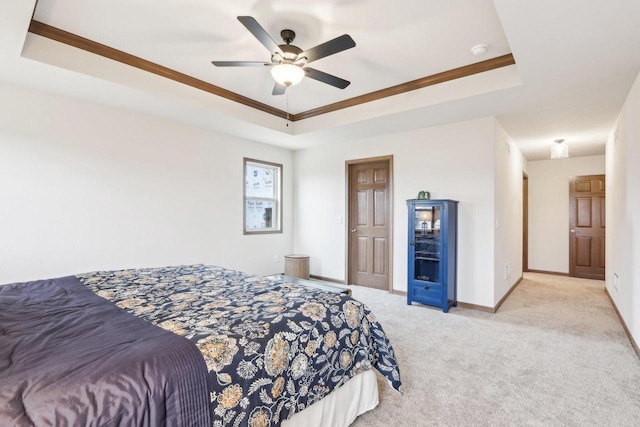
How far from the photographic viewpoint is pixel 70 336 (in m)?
1.25

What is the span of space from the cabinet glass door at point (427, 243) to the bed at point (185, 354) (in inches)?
90.1

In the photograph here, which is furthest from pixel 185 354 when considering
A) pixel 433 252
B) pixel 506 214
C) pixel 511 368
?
pixel 506 214

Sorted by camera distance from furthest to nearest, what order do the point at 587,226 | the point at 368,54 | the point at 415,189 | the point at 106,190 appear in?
the point at 587,226, the point at 415,189, the point at 106,190, the point at 368,54

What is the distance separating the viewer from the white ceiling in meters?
2.22

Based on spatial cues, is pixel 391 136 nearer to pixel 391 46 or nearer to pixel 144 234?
pixel 391 46

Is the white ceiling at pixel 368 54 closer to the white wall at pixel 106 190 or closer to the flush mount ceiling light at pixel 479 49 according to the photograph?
the flush mount ceiling light at pixel 479 49

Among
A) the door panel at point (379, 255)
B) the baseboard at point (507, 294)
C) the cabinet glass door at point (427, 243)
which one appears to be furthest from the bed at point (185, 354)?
the door panel at point (379, 255)

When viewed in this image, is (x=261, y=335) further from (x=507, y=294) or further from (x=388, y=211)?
(x=507, y=294)

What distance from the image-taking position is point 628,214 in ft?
10.4

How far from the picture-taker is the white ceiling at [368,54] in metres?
2.22

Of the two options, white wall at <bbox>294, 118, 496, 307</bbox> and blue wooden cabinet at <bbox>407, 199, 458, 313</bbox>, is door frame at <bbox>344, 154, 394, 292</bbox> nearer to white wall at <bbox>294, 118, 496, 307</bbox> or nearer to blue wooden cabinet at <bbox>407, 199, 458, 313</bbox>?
white wall at <bbox>294, 118, 496, 307</bbox>

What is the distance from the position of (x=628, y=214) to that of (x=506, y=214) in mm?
1447

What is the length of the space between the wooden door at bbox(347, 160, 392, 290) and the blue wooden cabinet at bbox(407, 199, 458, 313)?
74 cm

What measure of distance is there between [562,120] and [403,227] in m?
2.38
